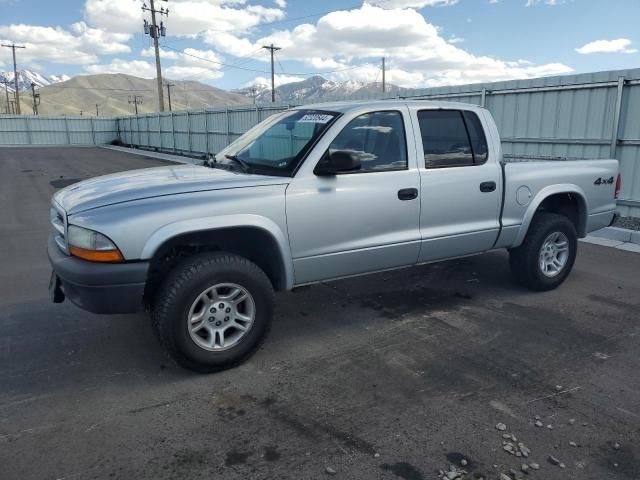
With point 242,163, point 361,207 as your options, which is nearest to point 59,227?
point 242,163

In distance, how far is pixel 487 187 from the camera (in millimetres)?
4676

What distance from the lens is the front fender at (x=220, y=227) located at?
3227mm

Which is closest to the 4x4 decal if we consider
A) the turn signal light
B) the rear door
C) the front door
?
the rear door

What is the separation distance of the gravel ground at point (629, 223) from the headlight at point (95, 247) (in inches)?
310

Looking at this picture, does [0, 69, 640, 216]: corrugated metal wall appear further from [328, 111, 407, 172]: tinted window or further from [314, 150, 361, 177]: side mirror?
[314, 150, 361, 177]: side mirror

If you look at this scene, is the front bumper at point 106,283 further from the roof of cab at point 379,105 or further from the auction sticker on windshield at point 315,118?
the roof of cab at point 379,105

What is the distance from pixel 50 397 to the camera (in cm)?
326

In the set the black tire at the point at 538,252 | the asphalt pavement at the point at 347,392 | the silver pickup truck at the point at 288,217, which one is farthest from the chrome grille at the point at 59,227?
the black tire at the point at 538,252

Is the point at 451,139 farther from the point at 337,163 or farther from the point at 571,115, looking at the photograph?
the point at 571,115

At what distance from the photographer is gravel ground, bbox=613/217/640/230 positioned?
8219 mm

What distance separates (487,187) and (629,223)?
521 centimetres

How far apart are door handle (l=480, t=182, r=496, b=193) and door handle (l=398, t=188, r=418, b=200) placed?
A: 788 millimetres

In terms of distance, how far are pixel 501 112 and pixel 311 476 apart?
32.6 ft

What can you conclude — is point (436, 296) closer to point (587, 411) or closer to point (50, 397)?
point (587, 411)
